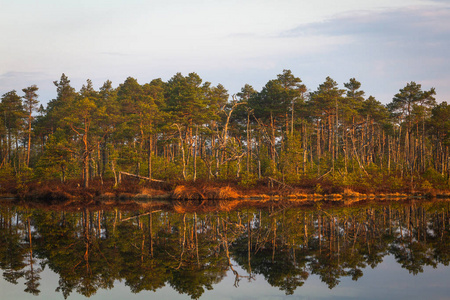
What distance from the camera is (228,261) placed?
10.9m

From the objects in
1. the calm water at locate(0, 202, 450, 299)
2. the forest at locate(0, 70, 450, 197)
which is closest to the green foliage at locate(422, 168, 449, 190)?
the forest at locate(0, 70, 450, 197)

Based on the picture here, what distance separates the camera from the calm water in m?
8.34

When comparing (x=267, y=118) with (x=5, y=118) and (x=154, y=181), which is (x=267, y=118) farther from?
(x=5, y=118)

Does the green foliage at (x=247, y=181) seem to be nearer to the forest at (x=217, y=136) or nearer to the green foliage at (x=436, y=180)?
the forest at (x=217, y=136)

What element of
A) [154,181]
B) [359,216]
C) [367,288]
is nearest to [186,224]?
[359,216]

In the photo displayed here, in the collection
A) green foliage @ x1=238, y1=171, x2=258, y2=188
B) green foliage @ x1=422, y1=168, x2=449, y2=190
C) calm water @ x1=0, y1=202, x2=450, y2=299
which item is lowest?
green foliage @ x1=422, y1=168, x2=449, y2=190

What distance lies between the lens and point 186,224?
18281mm

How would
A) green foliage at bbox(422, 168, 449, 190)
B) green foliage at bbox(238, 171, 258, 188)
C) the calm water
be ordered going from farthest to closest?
green foliage at bbox(422, 168, 449, 190)
green foliage at bbox(238, 171, 258, 188)
the calm water

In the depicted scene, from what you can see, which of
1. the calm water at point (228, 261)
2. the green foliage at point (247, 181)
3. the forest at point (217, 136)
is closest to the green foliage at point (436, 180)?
the forest at point (217, 136)

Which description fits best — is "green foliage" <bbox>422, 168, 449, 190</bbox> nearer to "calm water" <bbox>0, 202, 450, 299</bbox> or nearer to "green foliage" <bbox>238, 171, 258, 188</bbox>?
"green foliage" <bbox>238, 171, 258, 188</bbox>

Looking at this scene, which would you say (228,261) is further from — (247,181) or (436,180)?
(436,180)

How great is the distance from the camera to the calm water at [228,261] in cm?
834

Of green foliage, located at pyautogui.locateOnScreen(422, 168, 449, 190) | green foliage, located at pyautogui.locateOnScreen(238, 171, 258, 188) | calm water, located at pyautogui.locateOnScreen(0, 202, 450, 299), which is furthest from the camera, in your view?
green foliage, located at pyautogui.locateOnScreen(422, 168, 449, 190)

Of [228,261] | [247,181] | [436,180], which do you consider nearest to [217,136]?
[247,181]
